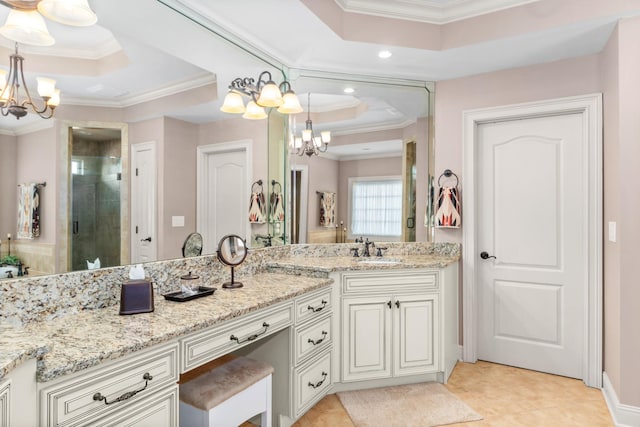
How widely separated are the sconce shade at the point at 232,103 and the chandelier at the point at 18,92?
970 mm

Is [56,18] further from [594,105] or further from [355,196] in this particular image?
[594,105]

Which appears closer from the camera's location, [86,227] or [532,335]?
[86,227]

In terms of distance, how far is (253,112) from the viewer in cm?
259

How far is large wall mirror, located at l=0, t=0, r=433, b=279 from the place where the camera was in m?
1.56

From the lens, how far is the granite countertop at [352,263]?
253 centimetres

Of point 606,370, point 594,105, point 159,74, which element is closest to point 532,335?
point 606,370

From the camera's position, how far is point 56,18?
4.51 feet

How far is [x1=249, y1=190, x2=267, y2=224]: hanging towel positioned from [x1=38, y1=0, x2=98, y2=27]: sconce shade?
4.93 ft

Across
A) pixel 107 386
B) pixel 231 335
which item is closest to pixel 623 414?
pixel 231 335

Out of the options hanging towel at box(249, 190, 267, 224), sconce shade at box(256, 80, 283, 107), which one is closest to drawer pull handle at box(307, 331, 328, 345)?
hanging towel at box(249, 190, 267, 224)

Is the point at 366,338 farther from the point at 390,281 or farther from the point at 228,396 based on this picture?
the point at 228,396

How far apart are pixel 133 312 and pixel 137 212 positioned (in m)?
0.53

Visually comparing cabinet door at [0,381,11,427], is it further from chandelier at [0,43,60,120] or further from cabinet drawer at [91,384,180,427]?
chandelier at [0,43,60,120]

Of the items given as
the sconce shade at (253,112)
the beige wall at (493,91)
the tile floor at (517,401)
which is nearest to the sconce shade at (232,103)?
the sconce shade at (253,112)
